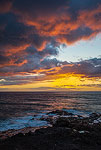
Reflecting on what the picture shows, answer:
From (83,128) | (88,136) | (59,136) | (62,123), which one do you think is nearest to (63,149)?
(59,136)

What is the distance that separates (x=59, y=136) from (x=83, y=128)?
4.23m

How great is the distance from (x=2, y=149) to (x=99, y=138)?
9.01 metres

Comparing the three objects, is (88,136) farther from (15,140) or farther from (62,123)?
(15,140)

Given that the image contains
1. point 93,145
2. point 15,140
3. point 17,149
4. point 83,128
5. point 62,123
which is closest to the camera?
point 17,149

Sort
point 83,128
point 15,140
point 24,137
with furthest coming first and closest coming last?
1. point 83,128
2. point 24,137
3. point 15,140

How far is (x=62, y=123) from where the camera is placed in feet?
58.1

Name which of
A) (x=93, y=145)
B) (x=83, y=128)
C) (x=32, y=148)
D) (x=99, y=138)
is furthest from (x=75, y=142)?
(x=83, y=128)

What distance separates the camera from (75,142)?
35.6 feet

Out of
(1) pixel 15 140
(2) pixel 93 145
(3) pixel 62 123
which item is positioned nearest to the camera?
(2) pixel 93 145

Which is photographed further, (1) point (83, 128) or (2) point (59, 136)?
(1) point (83, 128)

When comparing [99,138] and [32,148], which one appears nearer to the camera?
[32,148]

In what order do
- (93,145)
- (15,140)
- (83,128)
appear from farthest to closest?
(83,128), (15,140), (93,145)

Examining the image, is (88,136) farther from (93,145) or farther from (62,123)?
(62,123)

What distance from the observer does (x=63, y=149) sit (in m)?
9.34
